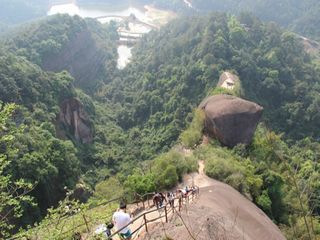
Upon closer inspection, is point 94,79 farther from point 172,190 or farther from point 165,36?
point 172,190

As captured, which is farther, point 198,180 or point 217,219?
point 198,180

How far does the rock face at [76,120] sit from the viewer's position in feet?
181

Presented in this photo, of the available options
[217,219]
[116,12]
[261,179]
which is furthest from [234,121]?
[116,12]

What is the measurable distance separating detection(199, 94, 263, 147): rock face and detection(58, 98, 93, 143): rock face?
23782 mm

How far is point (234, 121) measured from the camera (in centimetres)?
3716

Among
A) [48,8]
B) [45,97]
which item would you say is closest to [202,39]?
[45,97]

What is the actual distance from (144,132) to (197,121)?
21.5 metres

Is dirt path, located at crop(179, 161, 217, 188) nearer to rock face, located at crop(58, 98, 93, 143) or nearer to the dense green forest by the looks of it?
the dense green forest

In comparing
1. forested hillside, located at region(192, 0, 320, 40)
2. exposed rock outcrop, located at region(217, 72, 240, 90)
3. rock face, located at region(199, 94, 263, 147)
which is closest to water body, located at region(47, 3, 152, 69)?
forested hillside, located at region(192, 0, 320, 40)

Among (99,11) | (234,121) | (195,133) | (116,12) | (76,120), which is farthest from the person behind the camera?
(99,11)

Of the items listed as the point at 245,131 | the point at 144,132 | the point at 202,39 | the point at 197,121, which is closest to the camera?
the point at 245,131

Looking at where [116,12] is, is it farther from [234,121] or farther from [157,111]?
[234,121]

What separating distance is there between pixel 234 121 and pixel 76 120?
2713cm

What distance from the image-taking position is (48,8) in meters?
173
